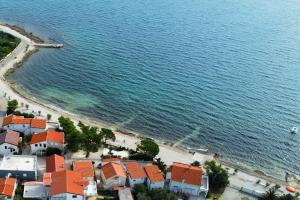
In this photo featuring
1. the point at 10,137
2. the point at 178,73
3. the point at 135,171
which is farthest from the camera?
the point at 178,73

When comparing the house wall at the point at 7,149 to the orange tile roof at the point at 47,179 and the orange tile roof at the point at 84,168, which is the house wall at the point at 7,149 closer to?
the orange tile roof at the point at 47,179

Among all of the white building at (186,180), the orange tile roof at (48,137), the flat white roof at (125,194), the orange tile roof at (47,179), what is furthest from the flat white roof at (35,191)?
the white building at (186,180)

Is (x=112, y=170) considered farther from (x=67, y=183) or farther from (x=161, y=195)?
(x=161, y=195)

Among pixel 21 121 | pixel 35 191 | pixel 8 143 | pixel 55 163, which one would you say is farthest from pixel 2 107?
pixel 35 191

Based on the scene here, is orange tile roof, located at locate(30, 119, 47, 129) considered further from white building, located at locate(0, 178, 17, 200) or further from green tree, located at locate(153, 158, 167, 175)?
green tree, located at locate(153, 158, 167, 175)

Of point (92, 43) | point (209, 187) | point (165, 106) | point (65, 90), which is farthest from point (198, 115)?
point (92, 43)

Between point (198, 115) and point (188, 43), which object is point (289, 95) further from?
point (188, 43)
